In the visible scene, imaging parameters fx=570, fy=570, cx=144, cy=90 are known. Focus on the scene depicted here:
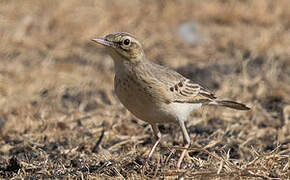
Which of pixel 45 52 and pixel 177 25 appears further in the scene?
pixel 177 25

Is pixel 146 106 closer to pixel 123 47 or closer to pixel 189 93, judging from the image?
pixel 123 47

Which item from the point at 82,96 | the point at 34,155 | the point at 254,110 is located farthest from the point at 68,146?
the point at 254,110

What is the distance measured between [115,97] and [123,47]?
3.26 m

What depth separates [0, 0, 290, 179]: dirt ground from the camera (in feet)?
18.2

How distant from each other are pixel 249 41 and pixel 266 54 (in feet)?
3.68

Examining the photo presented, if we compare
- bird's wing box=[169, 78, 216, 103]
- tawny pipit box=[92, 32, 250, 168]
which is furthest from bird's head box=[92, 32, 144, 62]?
bird's wing box=[169, 78, 216, 103]

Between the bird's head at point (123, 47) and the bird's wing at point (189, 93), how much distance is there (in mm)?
518

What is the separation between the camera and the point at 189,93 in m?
6.17

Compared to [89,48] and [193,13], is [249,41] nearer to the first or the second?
[193,13]

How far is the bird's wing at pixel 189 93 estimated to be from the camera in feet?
19.4

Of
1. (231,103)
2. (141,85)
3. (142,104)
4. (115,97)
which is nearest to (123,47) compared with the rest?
(141,85)

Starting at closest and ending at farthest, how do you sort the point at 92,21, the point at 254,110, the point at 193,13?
the point at 254,110 < the point at 92,21 < the point at 193,13

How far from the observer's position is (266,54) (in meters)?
9.94

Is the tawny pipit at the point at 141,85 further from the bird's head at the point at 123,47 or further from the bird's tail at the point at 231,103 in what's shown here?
the bird's tail at the point at 231,103
